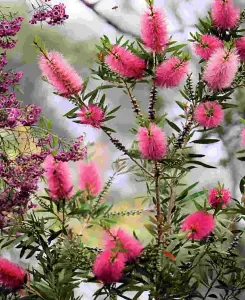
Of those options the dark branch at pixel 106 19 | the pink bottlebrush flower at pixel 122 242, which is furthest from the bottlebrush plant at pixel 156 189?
the dark branch at pixel 106 19

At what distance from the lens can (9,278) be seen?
104cm

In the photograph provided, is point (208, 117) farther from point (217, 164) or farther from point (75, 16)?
point (75, 16)

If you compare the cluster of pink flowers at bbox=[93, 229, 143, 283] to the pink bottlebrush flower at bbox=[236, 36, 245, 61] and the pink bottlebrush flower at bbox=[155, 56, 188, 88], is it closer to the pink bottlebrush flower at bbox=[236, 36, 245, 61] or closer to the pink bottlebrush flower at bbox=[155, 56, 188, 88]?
the pink bottlebrush flower at bbox=[155, 56, 188, 88]

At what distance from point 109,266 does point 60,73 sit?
0.36 meters

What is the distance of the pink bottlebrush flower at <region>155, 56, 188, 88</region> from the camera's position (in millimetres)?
1068

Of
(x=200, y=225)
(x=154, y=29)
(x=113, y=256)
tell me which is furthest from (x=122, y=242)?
(x=154, y=29)

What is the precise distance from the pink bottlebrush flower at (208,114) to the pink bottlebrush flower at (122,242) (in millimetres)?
273

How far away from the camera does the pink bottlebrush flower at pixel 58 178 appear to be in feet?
3.35

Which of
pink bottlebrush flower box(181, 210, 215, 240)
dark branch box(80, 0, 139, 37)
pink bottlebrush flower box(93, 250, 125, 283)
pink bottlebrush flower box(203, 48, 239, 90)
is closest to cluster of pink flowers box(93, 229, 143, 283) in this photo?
pink bottlebrush flower box(93, 250, 125, 283)

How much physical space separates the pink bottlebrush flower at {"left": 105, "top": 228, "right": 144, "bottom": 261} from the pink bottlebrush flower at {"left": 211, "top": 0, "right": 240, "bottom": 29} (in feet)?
1.63

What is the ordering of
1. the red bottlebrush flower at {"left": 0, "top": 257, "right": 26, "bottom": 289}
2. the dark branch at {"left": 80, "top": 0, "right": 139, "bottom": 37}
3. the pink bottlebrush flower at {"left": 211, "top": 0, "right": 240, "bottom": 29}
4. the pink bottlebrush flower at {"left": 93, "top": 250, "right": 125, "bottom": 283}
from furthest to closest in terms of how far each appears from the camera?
the dark branch at {"left": 80, "top": 0, "right": 139, "bottom": 37}
the pink bottlebrush flower at {"left": 211, "top": 0, "right": 240, "bottom": 29}
the red bottlebrush flower at {"left": 0, "top": 257, "right": 26, "bottom": 289}
the pink bottlebrush flower at {"left": 93, "top": 250, "right": 125, "bottom": 283}

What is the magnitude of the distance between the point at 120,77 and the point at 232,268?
46cm

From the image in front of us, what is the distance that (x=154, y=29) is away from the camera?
1.05 m

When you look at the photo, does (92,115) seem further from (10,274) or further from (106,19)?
(106,19)
